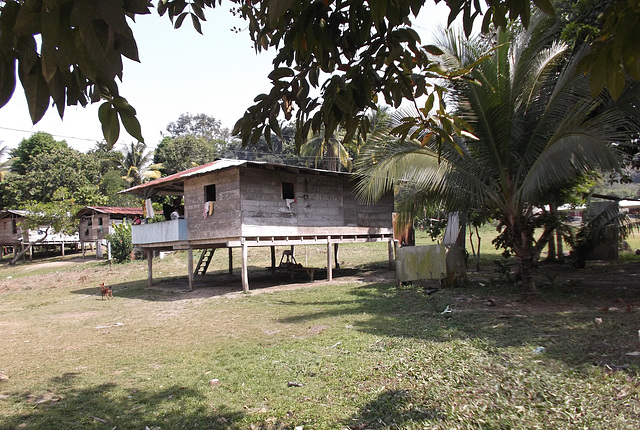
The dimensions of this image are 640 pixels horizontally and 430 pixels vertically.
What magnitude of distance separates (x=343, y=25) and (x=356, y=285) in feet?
40.2

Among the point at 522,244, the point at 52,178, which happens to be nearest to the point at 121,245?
the point at 52,178

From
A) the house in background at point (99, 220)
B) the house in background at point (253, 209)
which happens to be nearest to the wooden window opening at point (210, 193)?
the house in background at point (253, 209)

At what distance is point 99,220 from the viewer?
35.7 meters

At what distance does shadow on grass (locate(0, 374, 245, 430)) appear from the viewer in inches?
169

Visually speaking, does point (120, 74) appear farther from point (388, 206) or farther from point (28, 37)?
point (388, 206)

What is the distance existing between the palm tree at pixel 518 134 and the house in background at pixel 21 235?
32.7 metres

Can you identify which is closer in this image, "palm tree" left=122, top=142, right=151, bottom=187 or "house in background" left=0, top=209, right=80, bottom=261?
"house in background" left=0, top=209, right=80, bottom=261

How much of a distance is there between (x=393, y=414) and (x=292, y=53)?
3.22m

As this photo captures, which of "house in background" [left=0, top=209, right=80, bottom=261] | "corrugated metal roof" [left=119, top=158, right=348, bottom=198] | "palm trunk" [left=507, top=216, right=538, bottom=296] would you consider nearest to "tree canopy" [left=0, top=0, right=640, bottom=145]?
"palm trunk" [left=507, top=216, right=538, bottom=296]

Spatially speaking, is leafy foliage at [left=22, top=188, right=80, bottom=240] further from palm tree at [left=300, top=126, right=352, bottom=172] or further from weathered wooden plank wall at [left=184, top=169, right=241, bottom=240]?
weathered wooden plank wall at [left=184, top=169, right=241, bottom=240]

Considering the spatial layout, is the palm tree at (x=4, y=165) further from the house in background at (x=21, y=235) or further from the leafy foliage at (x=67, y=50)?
the leafy foliage at (x=67, y=50)

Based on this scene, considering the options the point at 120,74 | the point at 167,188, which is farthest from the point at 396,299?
the point at 167,188

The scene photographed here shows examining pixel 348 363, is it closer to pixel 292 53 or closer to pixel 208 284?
pixel 292 53

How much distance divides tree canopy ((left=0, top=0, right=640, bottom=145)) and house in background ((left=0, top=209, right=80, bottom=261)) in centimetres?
→ 3593
